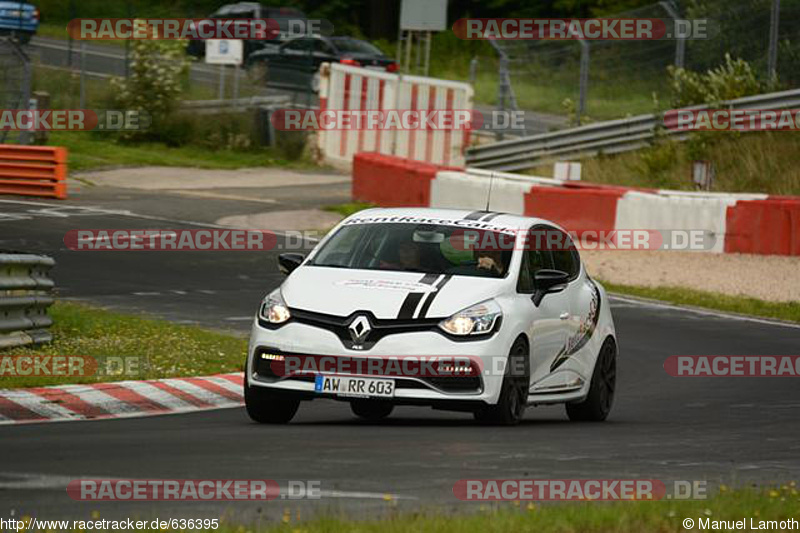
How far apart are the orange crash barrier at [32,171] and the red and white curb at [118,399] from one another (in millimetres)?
15525

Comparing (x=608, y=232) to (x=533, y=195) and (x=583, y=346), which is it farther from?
(x=583, y=346)

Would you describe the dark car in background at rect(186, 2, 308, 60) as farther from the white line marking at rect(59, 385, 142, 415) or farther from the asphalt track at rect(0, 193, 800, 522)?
the white line marking at rect(59, 385, 142, 415)

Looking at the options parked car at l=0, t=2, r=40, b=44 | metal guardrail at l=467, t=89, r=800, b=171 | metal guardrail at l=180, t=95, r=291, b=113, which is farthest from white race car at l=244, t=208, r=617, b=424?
parked car at l=0, t=2, r=40, b=44

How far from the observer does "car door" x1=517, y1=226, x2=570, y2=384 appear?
11.9 meters

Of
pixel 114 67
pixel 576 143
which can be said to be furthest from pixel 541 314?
pixel 114 67

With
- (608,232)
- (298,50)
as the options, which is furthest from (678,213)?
(298,50)

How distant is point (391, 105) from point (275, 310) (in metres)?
23.2

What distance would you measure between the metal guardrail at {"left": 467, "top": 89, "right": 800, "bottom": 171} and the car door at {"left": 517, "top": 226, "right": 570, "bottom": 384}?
1688cm

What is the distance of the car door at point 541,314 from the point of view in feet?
39.2

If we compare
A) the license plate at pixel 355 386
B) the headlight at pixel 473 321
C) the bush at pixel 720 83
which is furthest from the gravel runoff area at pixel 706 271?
the license plate at pixel 355 386

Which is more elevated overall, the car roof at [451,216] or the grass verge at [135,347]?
the car roof at [451,216]

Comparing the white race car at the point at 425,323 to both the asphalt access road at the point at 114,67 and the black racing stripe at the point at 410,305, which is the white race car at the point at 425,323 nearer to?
the black racing stripe at the point at 410,305

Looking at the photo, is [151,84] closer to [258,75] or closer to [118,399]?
[258,75]

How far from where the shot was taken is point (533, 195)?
83.3 ft
